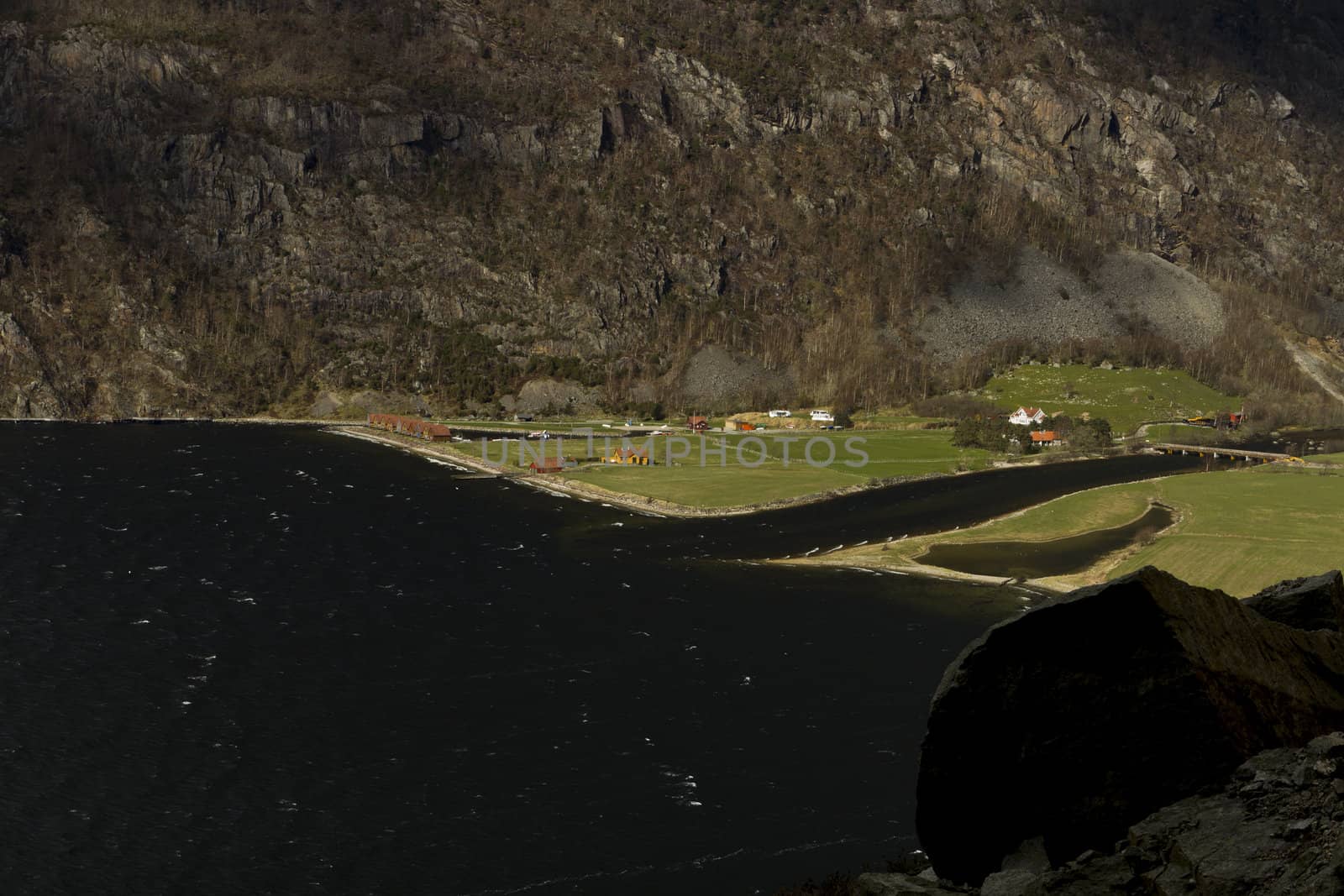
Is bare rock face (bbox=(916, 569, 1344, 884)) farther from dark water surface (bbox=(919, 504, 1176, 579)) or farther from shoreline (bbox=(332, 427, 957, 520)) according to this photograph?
shoreline (bbox=(332, 427, 957, 520))

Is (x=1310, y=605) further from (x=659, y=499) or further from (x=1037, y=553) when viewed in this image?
(x=659, y=499)

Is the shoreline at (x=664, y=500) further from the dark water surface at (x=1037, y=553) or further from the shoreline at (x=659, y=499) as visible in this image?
the dark water surface at (x=1037, y=553)

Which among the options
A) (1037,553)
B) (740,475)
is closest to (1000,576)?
(1037,553)

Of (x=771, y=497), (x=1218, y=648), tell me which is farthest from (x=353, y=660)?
(x=771, y=497)

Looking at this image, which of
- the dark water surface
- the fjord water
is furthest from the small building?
the dark water surface

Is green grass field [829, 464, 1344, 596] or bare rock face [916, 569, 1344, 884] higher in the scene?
bare rock face [916, 569, 1344, 884]

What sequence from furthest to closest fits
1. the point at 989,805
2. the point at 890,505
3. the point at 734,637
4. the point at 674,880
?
1. the point at 890,505
2. the point at 734,637
3. the point at 674,880
4. the point at 989,805

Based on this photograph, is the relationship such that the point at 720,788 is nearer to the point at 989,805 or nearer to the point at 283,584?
the point at 989,805
